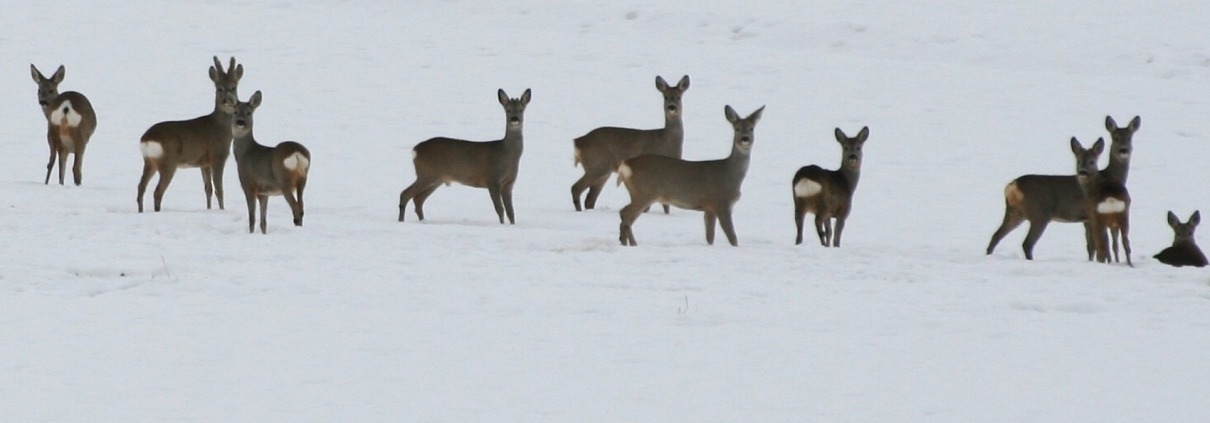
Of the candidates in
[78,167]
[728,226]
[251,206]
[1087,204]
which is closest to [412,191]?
[251,206]

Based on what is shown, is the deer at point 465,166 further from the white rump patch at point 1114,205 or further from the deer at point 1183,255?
the deer at point 1183,255

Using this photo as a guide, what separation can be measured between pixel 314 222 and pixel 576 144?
3905mm

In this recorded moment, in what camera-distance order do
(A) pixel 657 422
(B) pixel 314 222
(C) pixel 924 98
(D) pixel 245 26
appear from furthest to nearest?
1. (D) pixel 245 26
2. (C) pixel 924 98
3. (B) pixel 314 222
4. (A) pixel 657 422

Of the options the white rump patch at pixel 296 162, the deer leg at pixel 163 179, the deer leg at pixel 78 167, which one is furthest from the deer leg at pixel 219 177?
the deer leg at pixel 78 167

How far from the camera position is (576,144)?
683 inches

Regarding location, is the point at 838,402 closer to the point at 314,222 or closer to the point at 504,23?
the point at 314,222

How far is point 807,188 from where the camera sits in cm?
1358

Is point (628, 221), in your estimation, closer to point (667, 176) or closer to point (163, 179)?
point (667, 176)

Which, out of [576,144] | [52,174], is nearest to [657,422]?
[576,144]

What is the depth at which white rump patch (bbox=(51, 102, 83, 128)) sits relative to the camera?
16.9 metres

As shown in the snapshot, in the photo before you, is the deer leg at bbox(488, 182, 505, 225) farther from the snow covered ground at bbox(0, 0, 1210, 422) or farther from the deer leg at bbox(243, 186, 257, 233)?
the deer leg at bbox(243, 186, 257, 233)

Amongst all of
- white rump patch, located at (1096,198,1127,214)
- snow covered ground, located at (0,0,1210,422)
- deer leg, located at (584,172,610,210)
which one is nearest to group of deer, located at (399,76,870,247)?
deer leg, located at (584,172,610,210)

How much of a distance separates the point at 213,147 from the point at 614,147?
4318 mm

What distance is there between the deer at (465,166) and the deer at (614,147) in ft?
6.39
